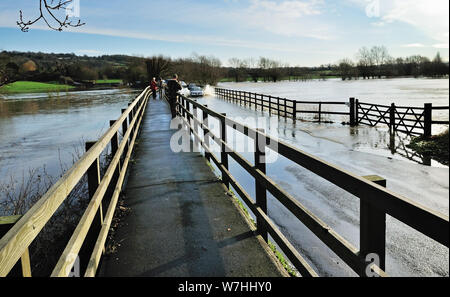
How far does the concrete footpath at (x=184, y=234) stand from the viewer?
3010 millimetres

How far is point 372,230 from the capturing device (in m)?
1.77

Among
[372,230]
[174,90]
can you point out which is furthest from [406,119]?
[372,230]

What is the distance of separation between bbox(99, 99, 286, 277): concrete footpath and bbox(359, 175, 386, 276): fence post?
1189mm

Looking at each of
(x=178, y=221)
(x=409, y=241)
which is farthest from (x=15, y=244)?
(x=409, y=241)

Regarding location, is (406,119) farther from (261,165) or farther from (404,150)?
(261,165)

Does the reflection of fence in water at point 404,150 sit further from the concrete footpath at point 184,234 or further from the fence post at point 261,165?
the fence post at point 261,165

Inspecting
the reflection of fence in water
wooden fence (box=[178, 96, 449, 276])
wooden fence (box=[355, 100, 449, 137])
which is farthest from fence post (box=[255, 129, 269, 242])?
wooden fence (box=[355, 100, 449, 137])

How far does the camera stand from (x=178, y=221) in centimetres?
409

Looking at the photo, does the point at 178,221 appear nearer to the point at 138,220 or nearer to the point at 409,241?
the point at 138,220

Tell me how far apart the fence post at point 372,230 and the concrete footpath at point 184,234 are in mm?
1189

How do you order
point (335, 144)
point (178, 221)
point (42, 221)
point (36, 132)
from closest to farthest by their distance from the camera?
point (42, 221) → point (178, 221) → point (335, 144) → point (36, 132)
